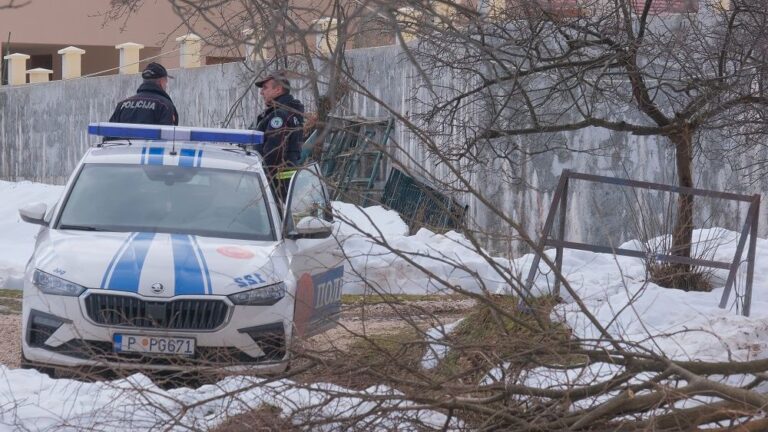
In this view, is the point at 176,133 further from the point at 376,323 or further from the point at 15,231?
the point at 15,231

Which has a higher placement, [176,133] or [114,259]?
[176,133]

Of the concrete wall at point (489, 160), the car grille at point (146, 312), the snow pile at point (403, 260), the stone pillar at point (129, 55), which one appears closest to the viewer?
the car grille at point (146, 312)

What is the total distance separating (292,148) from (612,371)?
5.25 metres

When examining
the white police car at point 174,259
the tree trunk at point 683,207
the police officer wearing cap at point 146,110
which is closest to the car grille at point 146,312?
the white police car at point 174,259

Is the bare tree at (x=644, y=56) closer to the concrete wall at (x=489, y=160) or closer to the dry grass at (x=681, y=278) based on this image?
the dry grass at (x=681, y=278)

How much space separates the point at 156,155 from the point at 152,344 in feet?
6.44

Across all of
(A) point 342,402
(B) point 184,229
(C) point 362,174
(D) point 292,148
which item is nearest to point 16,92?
(C) point 362,174

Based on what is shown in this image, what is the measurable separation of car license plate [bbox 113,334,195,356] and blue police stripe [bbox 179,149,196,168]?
1.82 m

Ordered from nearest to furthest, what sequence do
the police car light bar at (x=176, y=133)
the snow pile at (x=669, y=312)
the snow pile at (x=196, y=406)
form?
1. the snow pile at (x=196, y=406)
2. the snow pile at (x=669, y=312)
3. the police car light bar at (x=176, y=133)

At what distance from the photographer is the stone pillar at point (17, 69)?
28641 millimetres

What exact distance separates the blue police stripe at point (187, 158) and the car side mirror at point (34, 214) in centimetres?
94

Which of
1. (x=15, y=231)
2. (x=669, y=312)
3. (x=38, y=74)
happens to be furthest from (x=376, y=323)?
(x=38, y=74)

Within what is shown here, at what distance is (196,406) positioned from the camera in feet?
15.9

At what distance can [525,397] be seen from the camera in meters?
4.74
